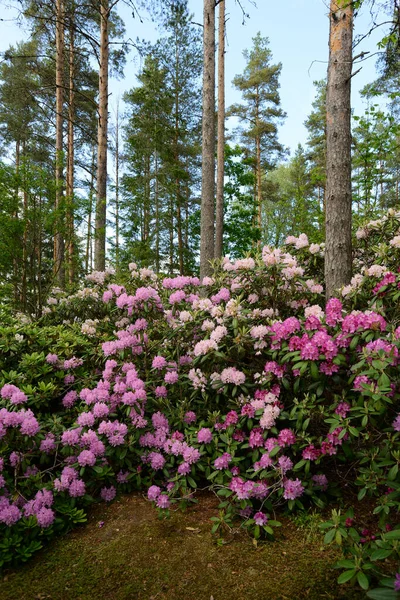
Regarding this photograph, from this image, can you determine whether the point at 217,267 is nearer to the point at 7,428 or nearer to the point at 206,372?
the point at 206,372

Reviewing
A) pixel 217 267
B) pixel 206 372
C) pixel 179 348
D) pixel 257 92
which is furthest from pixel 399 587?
pixel 257 92

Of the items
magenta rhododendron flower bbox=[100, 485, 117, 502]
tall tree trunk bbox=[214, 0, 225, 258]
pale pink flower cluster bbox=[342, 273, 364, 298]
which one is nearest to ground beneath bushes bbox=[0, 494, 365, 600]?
magenta rhododendron flower bbox=[100, 485, 117, 502]

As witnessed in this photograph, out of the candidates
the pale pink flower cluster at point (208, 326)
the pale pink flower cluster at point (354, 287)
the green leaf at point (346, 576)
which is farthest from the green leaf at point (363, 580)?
the pale pink flower cluster at point (354, 287)

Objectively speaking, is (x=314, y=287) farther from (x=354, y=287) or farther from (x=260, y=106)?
(x=260, y=106)

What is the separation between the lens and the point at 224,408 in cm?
265

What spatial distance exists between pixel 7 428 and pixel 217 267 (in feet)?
7.05

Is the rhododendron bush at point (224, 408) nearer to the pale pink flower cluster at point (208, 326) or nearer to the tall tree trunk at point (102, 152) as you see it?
the pale pink flower cluster at point (208, 326)

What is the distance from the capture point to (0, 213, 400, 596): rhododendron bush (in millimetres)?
1958

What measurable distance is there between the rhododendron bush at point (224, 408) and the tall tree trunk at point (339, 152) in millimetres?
331

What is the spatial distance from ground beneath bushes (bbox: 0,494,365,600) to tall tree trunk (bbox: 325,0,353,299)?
194 cm

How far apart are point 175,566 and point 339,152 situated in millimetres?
3227

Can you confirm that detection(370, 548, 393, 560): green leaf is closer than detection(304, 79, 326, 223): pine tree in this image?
Yes

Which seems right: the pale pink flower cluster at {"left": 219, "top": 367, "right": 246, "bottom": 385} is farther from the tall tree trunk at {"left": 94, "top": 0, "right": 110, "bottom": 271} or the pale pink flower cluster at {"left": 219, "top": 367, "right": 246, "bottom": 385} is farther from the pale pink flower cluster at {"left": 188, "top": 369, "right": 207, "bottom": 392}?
the tall tree trunk at {"left": 94, "top": 0, "right": 110, "bottom": 271}

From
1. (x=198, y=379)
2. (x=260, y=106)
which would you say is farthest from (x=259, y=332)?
(x=260, y=106)
